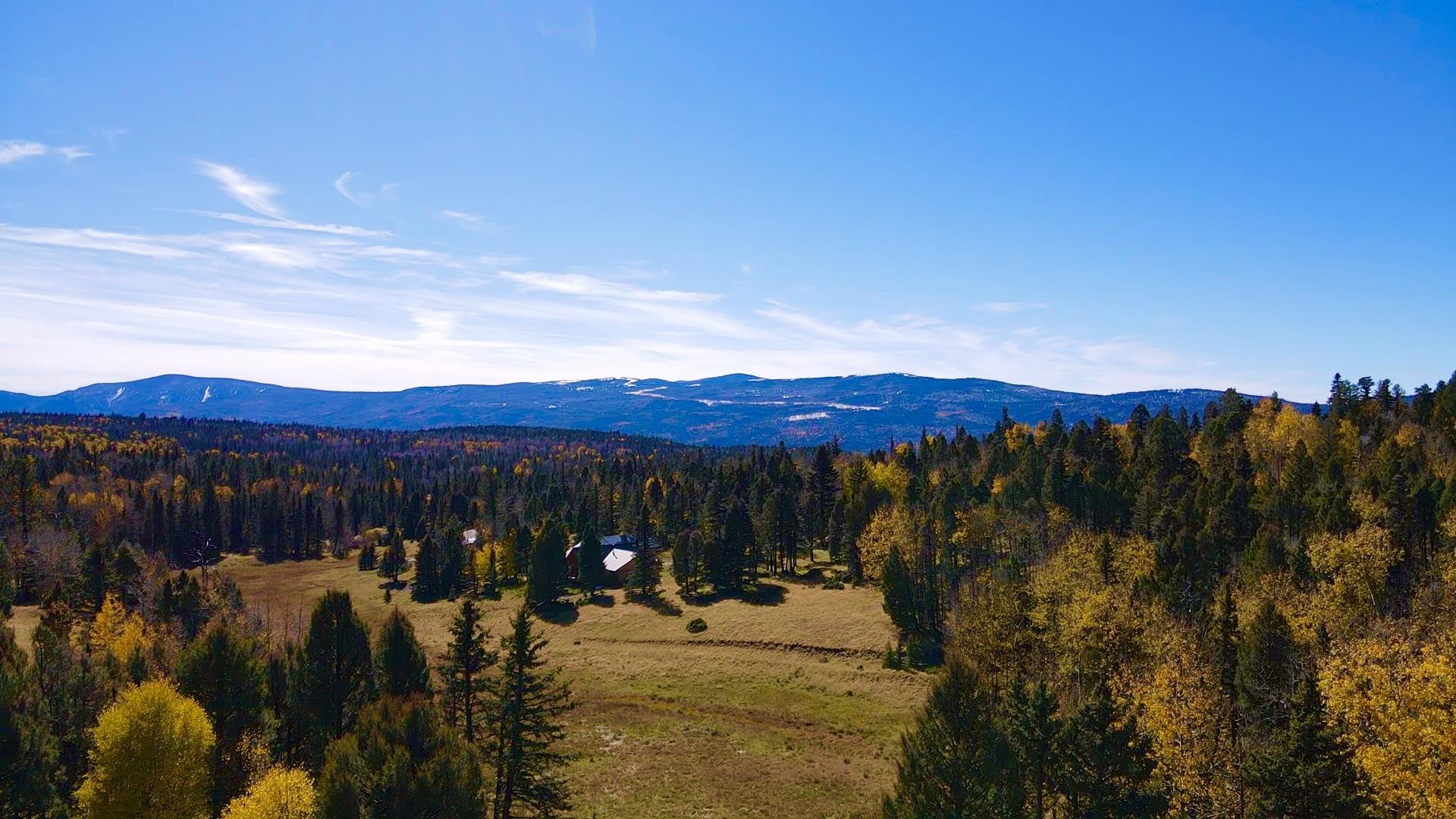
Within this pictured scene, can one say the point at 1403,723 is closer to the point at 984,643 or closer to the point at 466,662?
the point at 984,643

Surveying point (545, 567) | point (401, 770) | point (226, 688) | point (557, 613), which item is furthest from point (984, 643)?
point (545, 567)

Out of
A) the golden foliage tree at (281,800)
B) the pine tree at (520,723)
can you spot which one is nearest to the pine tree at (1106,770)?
the pine tree at (520,723)

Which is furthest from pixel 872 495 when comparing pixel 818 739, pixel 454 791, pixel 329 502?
pixel 329 502

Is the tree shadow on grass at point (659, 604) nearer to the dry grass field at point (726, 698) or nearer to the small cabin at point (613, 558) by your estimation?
the dry grass field at point (726, 698)

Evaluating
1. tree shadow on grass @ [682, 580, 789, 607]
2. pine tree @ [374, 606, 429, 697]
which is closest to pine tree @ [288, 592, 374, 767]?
pine tree @ [374, 606, 429, 697]

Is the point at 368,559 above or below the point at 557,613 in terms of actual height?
below
